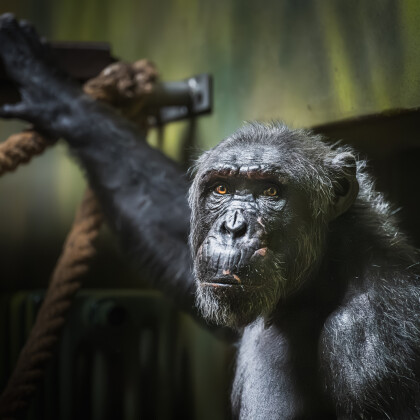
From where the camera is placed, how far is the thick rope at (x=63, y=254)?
2.62 metres

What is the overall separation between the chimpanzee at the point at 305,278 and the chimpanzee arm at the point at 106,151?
93 cm

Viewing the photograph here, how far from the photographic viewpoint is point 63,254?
3037 mm

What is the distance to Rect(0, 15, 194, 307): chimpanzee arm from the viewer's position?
9.94ft

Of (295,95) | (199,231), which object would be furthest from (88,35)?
(199,231)

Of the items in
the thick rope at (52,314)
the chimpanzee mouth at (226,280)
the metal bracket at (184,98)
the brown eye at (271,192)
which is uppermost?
the metal bracket at (184,98)

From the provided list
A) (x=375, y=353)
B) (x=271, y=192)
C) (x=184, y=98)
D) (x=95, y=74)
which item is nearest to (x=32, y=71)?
(x=95, y=74)

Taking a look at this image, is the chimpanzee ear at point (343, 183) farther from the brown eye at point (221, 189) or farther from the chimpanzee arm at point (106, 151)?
the chimpanzee arm at point (106, 151)

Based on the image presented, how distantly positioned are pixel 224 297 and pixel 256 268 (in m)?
0.13

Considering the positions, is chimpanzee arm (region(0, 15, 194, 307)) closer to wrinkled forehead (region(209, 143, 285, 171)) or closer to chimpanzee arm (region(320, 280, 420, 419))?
wrinkled forehead (region(209, 143, 285, 171))

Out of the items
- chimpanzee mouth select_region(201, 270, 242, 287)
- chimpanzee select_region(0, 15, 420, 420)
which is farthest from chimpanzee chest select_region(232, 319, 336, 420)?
chimpanzee mouth select_region(201, 270, 242, 287)

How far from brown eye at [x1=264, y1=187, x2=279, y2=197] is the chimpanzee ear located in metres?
0.23

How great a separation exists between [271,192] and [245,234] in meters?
0.22

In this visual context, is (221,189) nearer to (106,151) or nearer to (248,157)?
(248,157)

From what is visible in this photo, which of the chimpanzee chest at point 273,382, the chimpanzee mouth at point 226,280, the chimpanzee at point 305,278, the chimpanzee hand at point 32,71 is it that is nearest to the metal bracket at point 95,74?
the chimpanzee hand at point 32,71
